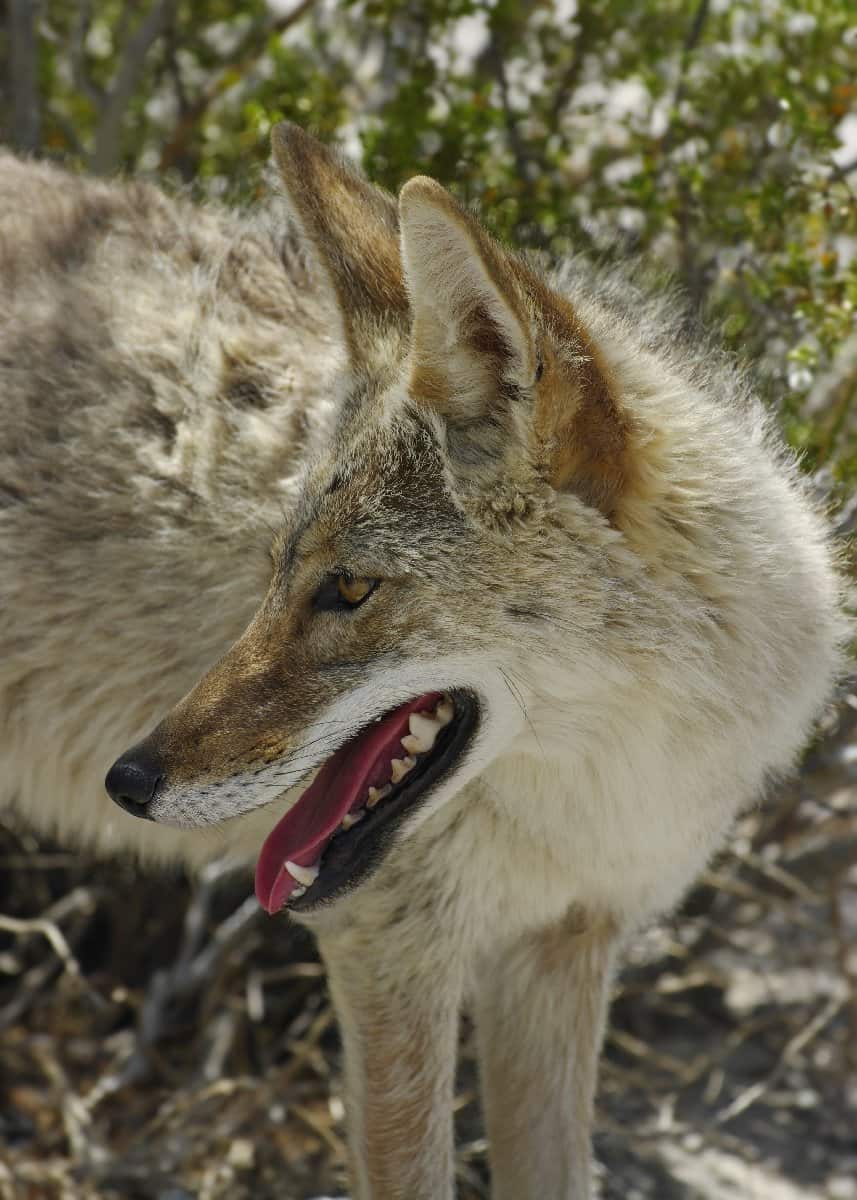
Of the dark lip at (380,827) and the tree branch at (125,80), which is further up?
the tree branch at (125,80)

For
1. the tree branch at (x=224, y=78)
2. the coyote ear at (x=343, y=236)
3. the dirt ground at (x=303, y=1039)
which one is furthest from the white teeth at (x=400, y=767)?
the tree branch at (x=224, y=78)

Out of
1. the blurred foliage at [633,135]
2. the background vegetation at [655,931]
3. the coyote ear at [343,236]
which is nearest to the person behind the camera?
the coyote ear at [343,236]

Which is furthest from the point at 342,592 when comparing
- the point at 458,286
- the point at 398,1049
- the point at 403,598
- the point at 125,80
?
the point at 125,80

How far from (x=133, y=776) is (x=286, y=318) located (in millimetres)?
1495

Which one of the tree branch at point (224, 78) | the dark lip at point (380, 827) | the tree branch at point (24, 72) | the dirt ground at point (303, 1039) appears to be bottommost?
the dirt ground at point (303, 1039)

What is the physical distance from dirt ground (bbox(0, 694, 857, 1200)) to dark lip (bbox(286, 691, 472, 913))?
1764mm

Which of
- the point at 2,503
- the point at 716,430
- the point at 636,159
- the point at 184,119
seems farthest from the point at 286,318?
the point at 184,119

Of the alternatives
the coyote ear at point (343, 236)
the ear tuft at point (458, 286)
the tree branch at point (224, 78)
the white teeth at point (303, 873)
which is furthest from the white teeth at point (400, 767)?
the tree branch at point (224, 78)

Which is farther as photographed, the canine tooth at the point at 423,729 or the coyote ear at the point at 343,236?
the coyote ear at the point at 343,236

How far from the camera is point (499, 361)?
103 inches

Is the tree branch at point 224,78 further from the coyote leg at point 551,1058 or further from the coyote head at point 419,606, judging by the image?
the coyote leg at point 551,1058

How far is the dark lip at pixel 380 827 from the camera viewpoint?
2.72 m

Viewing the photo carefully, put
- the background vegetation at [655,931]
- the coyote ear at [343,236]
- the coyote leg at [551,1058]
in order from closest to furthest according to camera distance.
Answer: the coyote ear at [343,236] < the coyote leg at [551,1058] < the background vegetation at [655,931]

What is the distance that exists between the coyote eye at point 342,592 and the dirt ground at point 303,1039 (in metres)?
2.03
